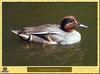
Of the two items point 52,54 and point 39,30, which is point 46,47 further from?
point 39,30

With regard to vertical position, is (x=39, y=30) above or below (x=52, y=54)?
above

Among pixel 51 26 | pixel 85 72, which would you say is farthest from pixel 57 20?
pixel 85 72

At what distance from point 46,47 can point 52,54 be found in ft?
0.44

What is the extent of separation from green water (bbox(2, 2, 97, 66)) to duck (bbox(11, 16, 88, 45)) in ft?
0.17

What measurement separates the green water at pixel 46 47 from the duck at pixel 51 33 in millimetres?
53

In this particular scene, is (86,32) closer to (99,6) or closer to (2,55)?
(99,6)

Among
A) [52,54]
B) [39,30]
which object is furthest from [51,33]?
[52,54]

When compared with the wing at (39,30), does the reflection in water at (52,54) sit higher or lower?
lower

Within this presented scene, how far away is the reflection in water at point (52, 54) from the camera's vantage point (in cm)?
312

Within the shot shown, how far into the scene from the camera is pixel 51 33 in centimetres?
314

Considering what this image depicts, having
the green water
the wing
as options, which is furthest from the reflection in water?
the wing

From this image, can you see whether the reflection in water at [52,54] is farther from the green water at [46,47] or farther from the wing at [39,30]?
the wing at [39,30]

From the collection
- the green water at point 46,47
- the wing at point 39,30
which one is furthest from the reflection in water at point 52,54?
the wing at point 39,30

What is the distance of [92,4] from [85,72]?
100cm
